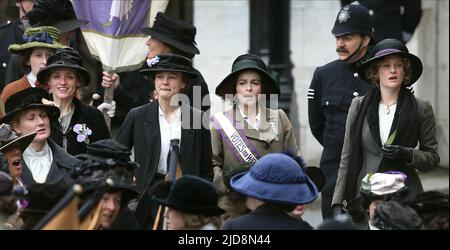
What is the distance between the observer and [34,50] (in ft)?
34.9

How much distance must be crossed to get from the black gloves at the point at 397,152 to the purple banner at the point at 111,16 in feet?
10.7

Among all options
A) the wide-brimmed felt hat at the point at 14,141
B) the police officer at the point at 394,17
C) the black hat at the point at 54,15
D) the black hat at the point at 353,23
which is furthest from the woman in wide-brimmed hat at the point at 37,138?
the police officer at the point at 394,17

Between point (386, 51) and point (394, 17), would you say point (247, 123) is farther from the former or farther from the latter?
point (394, 17)

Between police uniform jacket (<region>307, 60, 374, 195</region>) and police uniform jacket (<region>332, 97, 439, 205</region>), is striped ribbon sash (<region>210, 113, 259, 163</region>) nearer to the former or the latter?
police uniform jacket (<region>332, 97, 439, 205</region>)

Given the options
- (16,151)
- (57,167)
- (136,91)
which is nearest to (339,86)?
(57,167)

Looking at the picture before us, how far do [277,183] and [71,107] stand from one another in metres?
2.87

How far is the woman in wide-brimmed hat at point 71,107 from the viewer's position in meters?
9.92

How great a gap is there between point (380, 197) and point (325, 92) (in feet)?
6.57

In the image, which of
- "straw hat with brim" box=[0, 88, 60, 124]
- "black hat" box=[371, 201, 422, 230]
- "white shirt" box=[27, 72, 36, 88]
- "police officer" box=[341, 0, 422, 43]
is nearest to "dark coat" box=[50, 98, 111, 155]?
"straw hat with brim" box=[0, 88, 60, 124]

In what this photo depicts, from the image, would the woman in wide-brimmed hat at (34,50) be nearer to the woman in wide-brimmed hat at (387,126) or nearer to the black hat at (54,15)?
the black hat at (54,15)

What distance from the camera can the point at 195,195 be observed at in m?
7.61

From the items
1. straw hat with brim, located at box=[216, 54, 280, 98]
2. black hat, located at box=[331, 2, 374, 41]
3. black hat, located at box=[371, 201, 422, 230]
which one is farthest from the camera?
black hat, located at box=[331, 2, 374, 41]

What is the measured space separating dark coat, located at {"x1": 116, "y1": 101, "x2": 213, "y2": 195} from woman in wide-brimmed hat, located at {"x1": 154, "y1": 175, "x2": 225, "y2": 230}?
1.67 meters

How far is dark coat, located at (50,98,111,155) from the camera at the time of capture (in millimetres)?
9914
